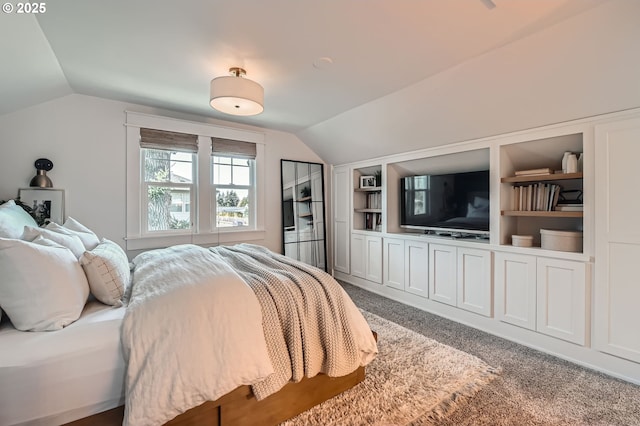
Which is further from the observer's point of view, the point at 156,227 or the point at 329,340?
the point at 156,227

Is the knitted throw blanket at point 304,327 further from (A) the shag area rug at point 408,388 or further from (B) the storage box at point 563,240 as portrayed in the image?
(B) the storage box at point 563,240

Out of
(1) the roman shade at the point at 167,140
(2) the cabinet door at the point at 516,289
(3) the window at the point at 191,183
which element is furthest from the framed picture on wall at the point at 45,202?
(2) the cabinet door at the point at 516,289

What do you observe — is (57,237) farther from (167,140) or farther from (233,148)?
(233,148)

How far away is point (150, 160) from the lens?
3.56m

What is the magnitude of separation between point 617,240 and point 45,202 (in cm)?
514

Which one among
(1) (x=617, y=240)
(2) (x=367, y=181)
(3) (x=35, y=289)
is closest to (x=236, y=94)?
(3) (x=35, y=289)

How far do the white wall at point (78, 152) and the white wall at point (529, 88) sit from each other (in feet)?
9.22

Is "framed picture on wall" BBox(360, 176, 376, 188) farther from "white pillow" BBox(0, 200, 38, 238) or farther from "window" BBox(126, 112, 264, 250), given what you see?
"white pillow" BBox(0, 200, 38, 238)

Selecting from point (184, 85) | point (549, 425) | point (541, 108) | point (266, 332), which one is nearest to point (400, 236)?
point (541, 108)

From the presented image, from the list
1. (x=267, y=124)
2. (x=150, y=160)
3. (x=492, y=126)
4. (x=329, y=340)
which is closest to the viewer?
(x=329, y=340)

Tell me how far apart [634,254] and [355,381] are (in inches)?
88.3

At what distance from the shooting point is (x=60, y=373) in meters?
1.24

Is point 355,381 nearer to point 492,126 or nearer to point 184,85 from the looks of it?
point 492,126

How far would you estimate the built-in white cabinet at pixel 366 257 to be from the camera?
421 centimetres
